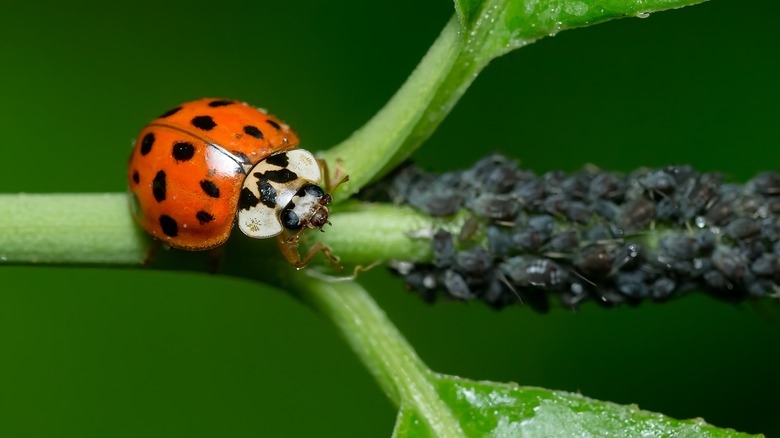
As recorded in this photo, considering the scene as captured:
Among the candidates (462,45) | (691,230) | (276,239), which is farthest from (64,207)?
(691,230)

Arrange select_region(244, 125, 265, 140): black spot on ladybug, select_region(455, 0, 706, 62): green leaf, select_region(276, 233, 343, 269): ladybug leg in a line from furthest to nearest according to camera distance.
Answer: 1. select_region(244, 125, 265, 140): black spot on ladybug
2. select_region(276, 233, 343, 269): ladybug leg
3. select_region(455, 0, 706, 62): green leaf

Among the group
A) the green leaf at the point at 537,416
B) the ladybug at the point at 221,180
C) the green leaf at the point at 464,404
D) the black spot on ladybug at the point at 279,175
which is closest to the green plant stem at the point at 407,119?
the ladybug at the point at 221,180

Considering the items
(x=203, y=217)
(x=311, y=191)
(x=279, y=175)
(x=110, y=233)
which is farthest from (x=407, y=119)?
(x=110, y=233)

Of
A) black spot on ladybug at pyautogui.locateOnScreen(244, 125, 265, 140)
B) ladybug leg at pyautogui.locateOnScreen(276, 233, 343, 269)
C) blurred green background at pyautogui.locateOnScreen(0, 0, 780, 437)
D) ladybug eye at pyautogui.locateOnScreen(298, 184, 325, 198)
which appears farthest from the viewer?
blurred green background at pyautogui.locateOnScreen(0, 0, 780, 437)

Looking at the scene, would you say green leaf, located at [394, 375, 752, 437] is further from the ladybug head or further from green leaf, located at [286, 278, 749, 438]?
the ladybug head

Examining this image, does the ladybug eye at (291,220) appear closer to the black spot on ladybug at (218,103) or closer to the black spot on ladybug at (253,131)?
the black spot on ladybug at (253,131)

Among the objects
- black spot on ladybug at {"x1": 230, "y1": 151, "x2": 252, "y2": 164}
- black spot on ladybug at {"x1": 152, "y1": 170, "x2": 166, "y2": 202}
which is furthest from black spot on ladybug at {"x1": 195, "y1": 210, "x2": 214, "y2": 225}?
black spot on ladybug at {"x1": 230, "y1": 151, "x2": 252, "y2": 164}
